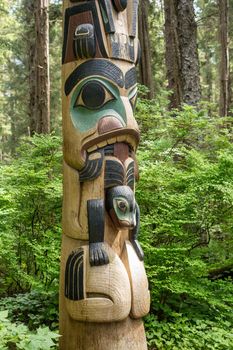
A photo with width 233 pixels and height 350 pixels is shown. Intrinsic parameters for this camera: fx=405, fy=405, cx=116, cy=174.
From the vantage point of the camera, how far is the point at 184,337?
12.8ft

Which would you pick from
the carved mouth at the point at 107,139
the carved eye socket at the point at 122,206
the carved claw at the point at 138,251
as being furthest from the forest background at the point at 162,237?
the carved mouth at the point at 107,139

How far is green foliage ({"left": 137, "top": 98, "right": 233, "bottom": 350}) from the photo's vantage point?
402cm

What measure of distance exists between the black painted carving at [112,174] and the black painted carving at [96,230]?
0.58ft

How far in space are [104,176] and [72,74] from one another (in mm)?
817

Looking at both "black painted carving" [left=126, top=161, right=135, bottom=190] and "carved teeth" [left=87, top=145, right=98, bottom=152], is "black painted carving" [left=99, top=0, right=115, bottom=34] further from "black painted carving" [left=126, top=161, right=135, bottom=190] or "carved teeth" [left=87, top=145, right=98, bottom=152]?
"black painted carving" [left=126, top=161, right=135, bottom=190]

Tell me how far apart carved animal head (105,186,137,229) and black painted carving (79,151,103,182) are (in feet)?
0.53

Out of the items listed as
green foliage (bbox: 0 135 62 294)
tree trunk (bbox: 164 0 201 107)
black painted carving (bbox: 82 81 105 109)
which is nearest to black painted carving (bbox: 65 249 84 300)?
black painted carving (bbox: 82 81 105 109)

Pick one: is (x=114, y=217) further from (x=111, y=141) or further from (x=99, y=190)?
(x=111, y=141)

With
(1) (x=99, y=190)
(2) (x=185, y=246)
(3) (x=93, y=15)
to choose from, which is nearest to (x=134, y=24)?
(3) (x=93, y=15)

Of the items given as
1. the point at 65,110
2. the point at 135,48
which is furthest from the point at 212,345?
the point at 135,48

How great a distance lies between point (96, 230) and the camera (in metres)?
2.91

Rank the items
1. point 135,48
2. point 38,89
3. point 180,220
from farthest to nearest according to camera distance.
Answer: point 38,89 < point 180,220 < point 135,48

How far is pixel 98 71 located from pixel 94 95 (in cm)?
18

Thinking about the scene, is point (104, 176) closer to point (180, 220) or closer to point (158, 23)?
point (180, 220)
